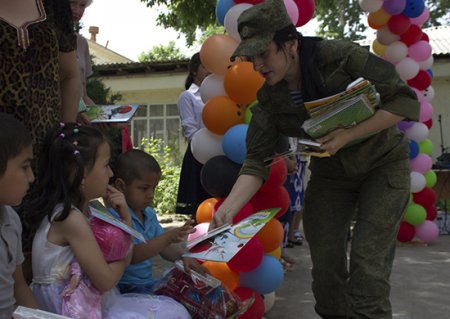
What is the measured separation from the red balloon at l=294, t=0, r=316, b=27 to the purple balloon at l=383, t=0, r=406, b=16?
2.66 meters

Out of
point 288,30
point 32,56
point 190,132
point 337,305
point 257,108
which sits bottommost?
point 337,305

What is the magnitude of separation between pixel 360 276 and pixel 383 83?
0.82 meters

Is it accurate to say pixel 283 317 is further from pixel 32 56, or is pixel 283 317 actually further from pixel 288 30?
pixel 32 56

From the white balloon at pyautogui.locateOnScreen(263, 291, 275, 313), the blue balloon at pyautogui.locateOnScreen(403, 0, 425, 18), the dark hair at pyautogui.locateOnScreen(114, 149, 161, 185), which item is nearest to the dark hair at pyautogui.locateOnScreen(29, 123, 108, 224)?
the dark hair at pyautogui.locateOnScreen(114, 149, 161, 185)

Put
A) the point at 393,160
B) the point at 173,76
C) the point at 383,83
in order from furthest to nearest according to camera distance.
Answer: the point at 173,76 < the point at 393,160 < the point at 383,83

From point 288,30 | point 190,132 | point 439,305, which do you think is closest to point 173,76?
point 190,132

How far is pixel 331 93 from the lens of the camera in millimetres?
2453

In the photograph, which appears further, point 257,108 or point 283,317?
point 283,317

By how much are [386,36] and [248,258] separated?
4.04m

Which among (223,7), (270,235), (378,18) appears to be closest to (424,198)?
(378,18)

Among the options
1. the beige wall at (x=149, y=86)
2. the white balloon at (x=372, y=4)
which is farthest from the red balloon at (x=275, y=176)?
the beige wall at (x=149, y=86)

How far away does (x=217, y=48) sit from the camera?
3498 millimetres

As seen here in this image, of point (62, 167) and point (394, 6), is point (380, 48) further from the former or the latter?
point (62, 167)

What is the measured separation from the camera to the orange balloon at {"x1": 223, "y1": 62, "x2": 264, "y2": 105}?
3.32 meters
